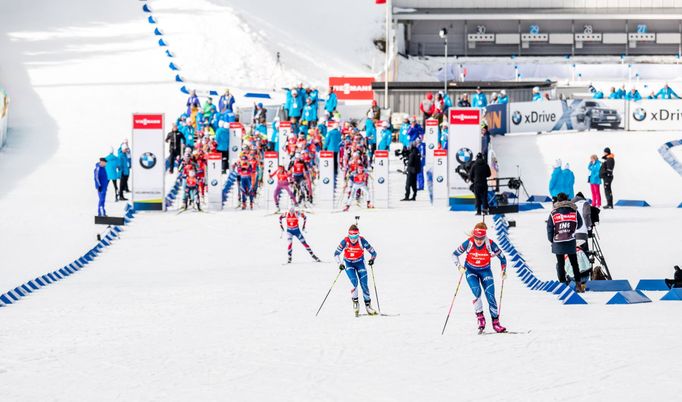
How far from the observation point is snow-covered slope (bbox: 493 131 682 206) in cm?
3088

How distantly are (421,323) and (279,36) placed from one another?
124 feet

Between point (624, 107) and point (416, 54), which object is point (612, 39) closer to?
point (416, 54)

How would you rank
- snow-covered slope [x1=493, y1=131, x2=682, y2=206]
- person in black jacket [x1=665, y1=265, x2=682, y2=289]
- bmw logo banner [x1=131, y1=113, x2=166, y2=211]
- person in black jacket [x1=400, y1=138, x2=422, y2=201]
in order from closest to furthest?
person in black jacket [x1=665, y1=265, x2=682, y2=289] < bmw logo banner [x1=131, y1=113, x2=166, y2=211] < person in black jacket [x1=400, y1=138, x2=422, y2=201] < snow-covered slope [x1=493, y1=131, x2=682, y2=206]

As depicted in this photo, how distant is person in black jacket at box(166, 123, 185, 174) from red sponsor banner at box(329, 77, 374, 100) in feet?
41.8

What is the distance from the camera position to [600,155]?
3444cm

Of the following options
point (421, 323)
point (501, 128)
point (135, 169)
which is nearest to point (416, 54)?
point (501, 128)

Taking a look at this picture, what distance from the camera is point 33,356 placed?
14.5m

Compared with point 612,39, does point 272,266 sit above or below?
below

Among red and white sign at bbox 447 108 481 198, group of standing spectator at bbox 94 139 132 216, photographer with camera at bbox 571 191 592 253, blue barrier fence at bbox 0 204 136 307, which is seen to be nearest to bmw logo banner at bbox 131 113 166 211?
group of standing spectator at bbox 94 139 132 216

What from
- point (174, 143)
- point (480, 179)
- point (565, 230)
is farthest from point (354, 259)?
point (174, 143)

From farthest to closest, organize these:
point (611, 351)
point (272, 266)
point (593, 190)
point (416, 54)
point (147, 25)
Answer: point (416, 54), point (147, 25), point (593, 190), point (272, 266), point (611, 351)

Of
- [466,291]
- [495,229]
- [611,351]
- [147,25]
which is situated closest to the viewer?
[611,351]

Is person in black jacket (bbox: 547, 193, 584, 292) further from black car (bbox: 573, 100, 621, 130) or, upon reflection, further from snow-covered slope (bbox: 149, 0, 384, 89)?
snow-covered slope (bbox: 149, 0, 384, 89)

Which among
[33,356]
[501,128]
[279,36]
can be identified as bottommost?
[33,356]
